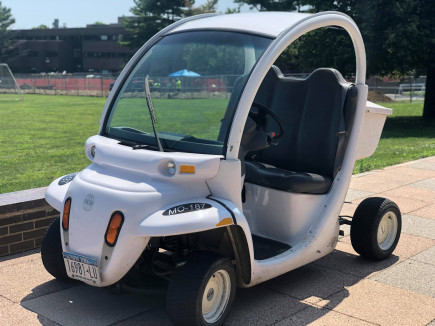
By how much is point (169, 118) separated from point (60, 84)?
43.8 m

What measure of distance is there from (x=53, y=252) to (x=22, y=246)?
1.03m

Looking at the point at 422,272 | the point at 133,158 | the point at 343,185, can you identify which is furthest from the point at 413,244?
the point at 133,158

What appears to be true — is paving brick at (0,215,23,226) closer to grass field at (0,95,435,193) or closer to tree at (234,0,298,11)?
grass field at (0,95,435,193)

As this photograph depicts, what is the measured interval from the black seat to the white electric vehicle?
1cm

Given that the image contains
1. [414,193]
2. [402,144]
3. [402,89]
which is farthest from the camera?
[402,89]

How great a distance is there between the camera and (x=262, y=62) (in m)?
4.11

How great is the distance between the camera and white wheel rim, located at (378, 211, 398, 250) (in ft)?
17.8

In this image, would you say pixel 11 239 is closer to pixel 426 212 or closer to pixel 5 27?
pixel 426 212

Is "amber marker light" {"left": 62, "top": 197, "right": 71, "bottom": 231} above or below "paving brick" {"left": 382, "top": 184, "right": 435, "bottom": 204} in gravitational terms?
above

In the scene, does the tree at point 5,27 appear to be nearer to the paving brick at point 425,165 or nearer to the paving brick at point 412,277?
the paving brick at point 425,165

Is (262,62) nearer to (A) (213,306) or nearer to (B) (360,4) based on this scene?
(A) (213,306)

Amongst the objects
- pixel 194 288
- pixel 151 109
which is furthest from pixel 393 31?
pixel 194 288

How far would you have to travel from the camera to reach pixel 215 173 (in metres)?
3.95

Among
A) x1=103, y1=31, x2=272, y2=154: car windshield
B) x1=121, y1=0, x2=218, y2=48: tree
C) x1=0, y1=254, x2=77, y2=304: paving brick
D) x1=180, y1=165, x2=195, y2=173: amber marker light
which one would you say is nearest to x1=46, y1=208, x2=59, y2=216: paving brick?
x1=0, y1=254, x2=77, y2=304: paving brick
